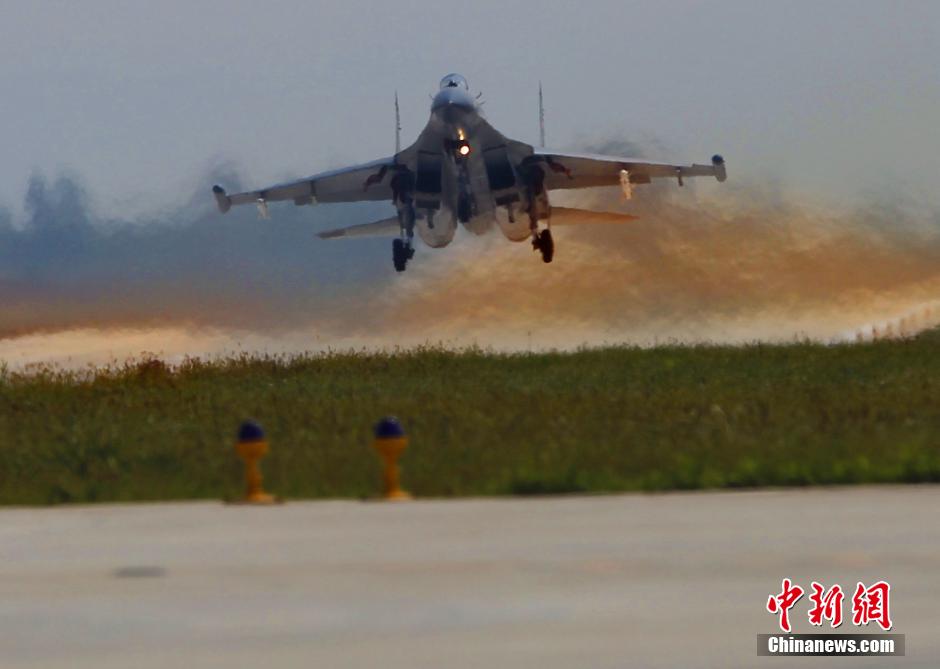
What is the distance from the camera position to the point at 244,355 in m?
41.0

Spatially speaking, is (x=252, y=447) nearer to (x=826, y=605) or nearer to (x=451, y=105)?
(x=826, y=605)

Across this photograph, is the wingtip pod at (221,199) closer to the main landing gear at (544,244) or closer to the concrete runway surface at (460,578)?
the main landing gear at (544,244)

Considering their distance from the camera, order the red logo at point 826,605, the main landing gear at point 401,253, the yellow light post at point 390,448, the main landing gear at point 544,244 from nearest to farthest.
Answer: the red logo at point 826,605, the yellow light post at point 390,448, the main landing gear at point 544,244, the main landing gear at point 401,253

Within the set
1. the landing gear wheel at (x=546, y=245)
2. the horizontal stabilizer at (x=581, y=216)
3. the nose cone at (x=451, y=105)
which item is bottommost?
the landing gear wheel at (x=546, y=245)

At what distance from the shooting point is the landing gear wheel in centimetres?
3966

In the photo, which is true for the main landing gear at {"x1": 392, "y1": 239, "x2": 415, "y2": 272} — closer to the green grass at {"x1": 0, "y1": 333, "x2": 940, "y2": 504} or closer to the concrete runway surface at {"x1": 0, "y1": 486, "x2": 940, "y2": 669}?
the green grass at {"x1": 0, "y1": 333, "x2": 940, "y2": 504}

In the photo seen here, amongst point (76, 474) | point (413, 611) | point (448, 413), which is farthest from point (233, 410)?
point (413, 611)

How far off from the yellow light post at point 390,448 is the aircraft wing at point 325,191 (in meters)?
23.0

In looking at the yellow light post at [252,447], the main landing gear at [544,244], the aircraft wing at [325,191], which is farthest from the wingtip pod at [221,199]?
the yellow light post at [252,447]

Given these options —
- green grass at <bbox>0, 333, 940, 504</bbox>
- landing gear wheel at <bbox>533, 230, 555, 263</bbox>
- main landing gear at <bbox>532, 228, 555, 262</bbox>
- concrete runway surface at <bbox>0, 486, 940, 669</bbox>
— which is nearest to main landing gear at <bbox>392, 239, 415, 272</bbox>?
green grass at <bbox>0, 333, 940, 504</bbox>

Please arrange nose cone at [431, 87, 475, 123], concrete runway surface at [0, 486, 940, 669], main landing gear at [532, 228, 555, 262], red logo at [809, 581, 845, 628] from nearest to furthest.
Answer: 1. concrete runway surface at [0, 486, 940, 669]
2. red logo at [809, 581, 845, 628]
3. nose cone at [431, 87, 475, 123]
4. main landing gear at [532, 228, 555, 262]

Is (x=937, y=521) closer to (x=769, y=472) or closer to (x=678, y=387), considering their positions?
(x=769, y=472)

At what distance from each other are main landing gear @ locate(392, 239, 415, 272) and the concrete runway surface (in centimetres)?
2506

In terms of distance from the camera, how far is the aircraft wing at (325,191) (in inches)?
1541
